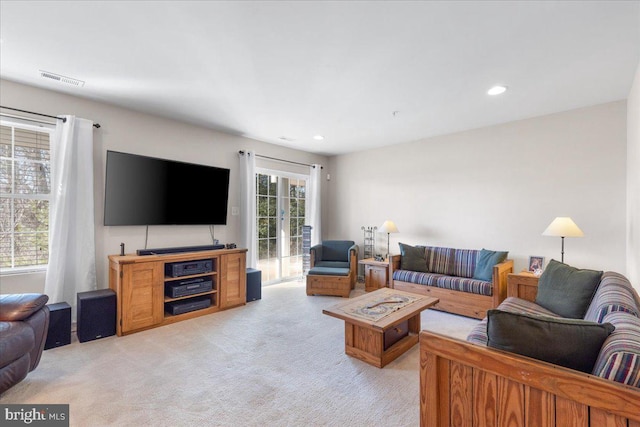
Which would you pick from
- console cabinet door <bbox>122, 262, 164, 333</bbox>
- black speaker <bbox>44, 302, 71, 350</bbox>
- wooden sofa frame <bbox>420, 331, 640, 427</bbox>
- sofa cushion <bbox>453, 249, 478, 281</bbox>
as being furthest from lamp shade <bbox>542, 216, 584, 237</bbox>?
black speaker <bbox>44, 302, 71, 350</bbox>

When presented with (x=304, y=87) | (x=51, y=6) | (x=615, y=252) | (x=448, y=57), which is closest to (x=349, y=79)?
(x=304, y=87)

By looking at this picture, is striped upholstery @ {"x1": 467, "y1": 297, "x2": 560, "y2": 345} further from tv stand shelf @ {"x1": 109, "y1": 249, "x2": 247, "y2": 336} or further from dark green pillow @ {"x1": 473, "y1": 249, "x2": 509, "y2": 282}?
tv stand shelf @ {"x1": 109, "y1": 249, "x2": 247, "y2": 336}

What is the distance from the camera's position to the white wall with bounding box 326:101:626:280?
10.8 feet

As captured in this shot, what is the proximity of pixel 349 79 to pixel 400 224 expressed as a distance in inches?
118

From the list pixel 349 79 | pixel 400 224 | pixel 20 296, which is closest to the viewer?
pixel 20 296

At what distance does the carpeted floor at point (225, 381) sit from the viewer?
5.93ft

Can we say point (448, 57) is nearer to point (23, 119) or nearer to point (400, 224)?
point (400, 224)

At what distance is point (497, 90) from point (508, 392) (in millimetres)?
2868

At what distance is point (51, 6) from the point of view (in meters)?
1.79

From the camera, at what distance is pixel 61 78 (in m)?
2.72

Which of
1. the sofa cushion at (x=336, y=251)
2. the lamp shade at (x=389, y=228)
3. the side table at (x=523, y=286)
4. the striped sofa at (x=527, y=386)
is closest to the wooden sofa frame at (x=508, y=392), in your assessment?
the striped sofa at (x=527, y=386)

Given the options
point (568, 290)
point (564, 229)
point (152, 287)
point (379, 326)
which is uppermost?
point (564, 229)

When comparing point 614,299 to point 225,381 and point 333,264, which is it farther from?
point 333,264

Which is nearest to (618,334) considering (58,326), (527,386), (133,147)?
(527,386)
